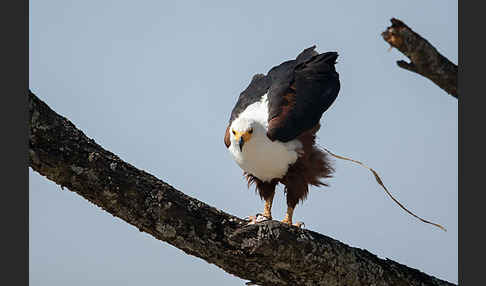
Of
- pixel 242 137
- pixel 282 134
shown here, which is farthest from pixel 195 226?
pixel 282 134

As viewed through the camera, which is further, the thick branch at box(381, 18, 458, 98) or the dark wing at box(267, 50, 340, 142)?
the dark wing at box(267, 50, 340, 142)

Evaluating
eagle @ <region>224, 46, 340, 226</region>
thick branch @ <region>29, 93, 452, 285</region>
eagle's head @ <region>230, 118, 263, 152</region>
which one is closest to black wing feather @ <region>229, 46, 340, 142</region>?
eagle @ <region>224, 46, 340, 226</region>

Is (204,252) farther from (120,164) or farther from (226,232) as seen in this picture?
(120,164)

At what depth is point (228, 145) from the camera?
6191mm

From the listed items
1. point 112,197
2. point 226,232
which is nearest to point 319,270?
point 226,232

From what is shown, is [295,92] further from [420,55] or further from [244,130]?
[420,55]

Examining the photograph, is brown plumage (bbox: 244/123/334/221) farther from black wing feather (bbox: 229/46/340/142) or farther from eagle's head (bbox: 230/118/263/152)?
eagle's head (bbox: 230/118/263/152)

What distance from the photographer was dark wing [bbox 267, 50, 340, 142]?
5887 mm

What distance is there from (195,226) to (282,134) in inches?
66.3

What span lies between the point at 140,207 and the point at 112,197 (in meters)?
0.19

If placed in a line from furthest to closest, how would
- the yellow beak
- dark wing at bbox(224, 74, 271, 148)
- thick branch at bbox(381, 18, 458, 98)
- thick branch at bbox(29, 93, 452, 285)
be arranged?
dark wing at bbox(224, 74, 271, 148) < the yellow beak < thick branch at bbox(29, 93, 452, 285) < thick branch at bbox(381, 18, 458, 98)

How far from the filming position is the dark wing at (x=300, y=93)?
19.3 feet

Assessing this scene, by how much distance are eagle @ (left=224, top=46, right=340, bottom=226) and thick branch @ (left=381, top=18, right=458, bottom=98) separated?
2.83m

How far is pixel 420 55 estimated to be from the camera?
299cm
